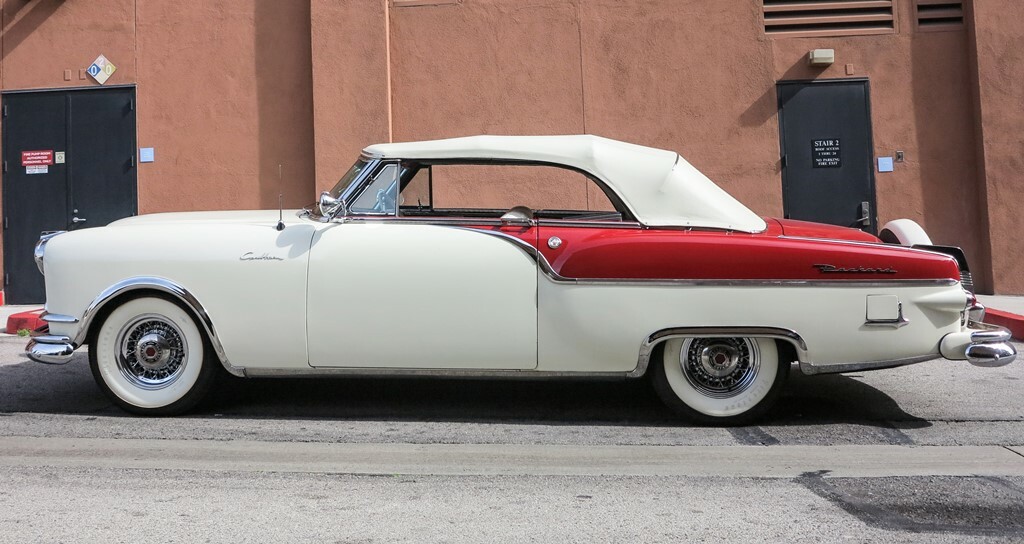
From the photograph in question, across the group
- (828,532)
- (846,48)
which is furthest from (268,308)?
(846,48)

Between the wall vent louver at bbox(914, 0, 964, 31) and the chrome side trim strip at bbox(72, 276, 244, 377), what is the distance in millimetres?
9181

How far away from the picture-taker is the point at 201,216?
5.88 meters

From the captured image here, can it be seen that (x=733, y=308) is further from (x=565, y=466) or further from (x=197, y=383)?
(x=197, y=383)

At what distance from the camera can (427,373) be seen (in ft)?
17.5

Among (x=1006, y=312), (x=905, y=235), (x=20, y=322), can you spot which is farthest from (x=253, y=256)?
(x=1006, y=312)

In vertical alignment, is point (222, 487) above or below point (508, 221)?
below

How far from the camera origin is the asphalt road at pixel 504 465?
148 inches

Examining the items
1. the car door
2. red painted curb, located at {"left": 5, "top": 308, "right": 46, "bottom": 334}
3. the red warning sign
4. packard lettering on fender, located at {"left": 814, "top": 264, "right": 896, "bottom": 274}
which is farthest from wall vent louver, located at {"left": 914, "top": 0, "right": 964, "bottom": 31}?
the red warning sign

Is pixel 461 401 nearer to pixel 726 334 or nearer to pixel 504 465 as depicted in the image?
pixel 504 465

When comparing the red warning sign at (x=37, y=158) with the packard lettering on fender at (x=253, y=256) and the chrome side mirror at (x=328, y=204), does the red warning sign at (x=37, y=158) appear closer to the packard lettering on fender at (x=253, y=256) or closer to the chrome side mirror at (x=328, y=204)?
the packard lettering on fender at (x=253, y=256)

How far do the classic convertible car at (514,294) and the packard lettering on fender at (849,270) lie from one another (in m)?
0.01

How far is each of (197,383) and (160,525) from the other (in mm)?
1799

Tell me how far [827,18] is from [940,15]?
1.31 meters

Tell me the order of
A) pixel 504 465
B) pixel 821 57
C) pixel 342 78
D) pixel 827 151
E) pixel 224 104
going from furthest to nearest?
pixel 224 104 → pixel 342 78 → pixel 827 151 → pixel 821 57 → pixel 504 465
